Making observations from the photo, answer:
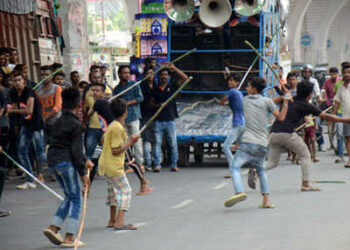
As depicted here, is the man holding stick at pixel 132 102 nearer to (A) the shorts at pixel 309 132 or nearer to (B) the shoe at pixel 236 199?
(A) the shorts at pixel 309 132

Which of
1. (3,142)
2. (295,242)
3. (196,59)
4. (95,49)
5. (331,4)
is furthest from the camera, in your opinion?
(331,4)

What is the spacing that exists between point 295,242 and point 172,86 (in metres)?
7.52

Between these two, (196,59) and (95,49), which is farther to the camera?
(95,49)

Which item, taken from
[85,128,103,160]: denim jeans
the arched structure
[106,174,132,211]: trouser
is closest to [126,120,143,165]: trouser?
[85,128,103,160]: denim jeans

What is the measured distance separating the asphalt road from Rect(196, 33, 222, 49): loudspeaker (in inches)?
183

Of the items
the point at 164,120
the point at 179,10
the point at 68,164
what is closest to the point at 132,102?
the point at 164,120

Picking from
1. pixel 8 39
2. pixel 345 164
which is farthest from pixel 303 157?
pixel 8 39

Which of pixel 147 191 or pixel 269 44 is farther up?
pixel 269 44

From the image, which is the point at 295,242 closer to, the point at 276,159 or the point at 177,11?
the point at 276,159

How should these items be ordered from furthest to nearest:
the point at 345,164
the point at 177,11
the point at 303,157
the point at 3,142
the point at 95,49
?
the point at 95,49, the point at 177,11, the point at 345,164, the point at 3,142, the point at 303,157

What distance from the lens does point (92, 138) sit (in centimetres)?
1180

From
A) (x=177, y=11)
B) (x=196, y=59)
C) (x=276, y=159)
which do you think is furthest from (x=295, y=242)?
(x=196, y=59)

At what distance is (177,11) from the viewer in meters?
15.5

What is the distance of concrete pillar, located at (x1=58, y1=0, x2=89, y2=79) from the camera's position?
67.5 ft
